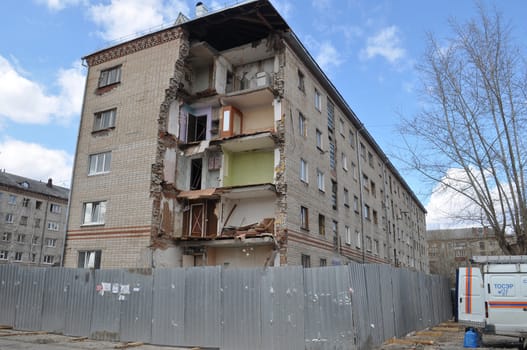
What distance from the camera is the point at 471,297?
1265 centimetres

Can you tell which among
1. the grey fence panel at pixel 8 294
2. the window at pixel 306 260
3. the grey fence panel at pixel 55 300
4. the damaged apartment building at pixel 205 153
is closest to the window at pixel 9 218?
the damaged apartment building at pixel 205 153

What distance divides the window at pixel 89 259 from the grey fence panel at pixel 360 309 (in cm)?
1376

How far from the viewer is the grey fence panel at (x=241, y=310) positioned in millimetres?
11188

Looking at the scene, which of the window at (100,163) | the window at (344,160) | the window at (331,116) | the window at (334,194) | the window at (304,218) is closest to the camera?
the window at (304,218)

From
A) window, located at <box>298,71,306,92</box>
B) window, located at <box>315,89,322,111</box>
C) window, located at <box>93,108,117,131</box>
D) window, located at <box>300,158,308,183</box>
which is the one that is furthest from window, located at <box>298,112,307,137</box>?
window, located at <box>93,108,117,131</box>

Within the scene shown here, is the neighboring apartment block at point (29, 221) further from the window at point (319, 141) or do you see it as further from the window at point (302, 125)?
the window at point (302, 125)

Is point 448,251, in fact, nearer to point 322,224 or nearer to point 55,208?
point 322,224

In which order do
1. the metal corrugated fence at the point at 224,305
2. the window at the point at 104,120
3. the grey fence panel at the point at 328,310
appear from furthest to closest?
1. the window at the point at 104,120
2. the metal corrugated fence at the point at 224,305
3. the grey fence panel at the point at 328,310

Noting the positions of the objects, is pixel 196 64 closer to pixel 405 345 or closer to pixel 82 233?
pixel 82 233

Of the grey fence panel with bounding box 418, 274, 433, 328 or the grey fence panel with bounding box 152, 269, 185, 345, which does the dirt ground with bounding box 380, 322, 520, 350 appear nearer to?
the grey fence panel with bounding box 418, 274, 433, 328

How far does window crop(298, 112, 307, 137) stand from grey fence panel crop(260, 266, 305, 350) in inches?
458

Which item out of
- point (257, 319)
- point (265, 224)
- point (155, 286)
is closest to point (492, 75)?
point (265, 224)

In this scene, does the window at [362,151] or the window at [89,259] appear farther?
the window at [362,151]

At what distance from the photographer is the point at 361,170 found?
106 feet
